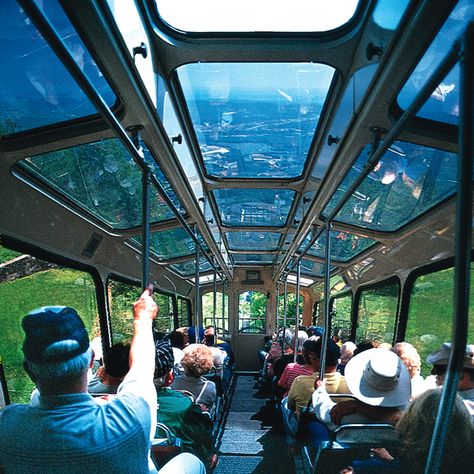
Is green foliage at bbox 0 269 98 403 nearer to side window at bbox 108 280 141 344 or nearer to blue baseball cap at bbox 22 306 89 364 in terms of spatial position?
side window at bbox 108 280 141 344

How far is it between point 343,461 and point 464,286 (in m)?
1.61

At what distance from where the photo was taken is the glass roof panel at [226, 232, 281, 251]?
308 inches

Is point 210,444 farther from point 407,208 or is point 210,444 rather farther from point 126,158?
point 407,208

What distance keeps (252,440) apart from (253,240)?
11.7 feet

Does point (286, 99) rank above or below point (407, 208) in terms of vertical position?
above

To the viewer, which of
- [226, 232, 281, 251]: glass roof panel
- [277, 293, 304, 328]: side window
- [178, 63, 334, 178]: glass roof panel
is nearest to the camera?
[178, 63, 334, 178]: glass roof panel

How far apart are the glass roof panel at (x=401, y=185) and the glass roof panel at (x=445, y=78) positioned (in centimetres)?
38

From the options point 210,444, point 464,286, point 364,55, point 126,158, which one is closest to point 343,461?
point 210,444

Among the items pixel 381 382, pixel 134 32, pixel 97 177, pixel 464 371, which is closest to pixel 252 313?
pixel 97 177

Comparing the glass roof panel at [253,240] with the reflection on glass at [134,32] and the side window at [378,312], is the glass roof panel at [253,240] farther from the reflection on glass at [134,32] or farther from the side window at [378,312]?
the reflection on glass at [134,32]

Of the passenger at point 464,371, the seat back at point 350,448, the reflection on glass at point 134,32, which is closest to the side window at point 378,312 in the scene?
the passenger at point 464,371

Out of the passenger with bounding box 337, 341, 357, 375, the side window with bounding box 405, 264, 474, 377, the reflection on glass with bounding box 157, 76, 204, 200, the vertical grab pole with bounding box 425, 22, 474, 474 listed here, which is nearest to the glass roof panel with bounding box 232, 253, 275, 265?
the passenger with bounding box 337, 341, 357, 375

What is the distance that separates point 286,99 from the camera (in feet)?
9.57

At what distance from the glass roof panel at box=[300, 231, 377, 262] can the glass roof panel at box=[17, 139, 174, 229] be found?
98.5 inches
